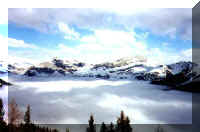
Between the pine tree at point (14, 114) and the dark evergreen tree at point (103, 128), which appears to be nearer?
the pine tree at point (14, 114)

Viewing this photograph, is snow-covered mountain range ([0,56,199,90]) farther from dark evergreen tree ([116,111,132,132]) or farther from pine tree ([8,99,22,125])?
dark evergreen tree ([116,111,132,132])

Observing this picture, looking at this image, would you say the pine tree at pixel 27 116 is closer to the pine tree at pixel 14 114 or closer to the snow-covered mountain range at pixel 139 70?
the pine tree at pixel 14 114

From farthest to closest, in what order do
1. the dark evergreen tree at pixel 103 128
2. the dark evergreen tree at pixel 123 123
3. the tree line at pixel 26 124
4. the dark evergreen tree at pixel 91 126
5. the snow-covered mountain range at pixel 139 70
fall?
the snow-covered mountain range at pixel 139 70, the dark evergreen tree at pixel 103 128, the dark evergreen tree at pixel 91 126, the dark evergreen tree at pixel 123 123, the tree line at pixel 26 124

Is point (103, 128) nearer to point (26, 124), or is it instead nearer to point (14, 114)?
point (26, 124)

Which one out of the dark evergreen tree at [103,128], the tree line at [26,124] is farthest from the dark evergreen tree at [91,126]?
the dark evergreen tree at [103,128]

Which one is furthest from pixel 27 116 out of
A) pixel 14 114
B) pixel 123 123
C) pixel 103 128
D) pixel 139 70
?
pixel 139 70

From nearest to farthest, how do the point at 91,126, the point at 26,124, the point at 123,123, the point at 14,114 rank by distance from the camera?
1. the point at 14,114
2. the point at 123,123
3. the point at 26,124
4. the point at 91,126

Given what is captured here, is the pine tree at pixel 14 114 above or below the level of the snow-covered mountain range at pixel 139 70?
below

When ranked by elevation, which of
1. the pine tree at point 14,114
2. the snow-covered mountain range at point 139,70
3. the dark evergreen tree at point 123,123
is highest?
the snow-covered mountain range at point 139,70

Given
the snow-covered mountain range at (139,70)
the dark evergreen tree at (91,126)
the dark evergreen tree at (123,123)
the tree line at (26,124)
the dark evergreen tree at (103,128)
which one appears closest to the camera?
the tree line at (26,124)

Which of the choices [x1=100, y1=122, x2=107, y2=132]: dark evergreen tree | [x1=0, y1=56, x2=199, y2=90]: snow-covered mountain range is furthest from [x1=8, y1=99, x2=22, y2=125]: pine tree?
[x1=100, y1=122, x2=107, y2=132]: dark evergreen tree

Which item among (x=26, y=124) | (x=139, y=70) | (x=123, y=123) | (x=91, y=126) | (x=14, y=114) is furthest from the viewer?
(x=139, y=70)
